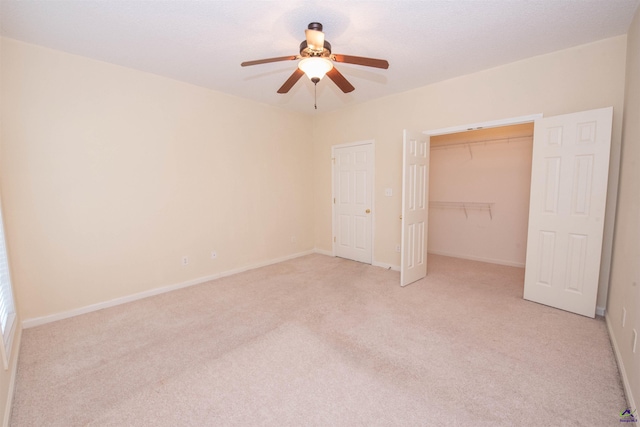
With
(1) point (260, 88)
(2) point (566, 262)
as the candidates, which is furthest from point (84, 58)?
(2) point (566, 262)

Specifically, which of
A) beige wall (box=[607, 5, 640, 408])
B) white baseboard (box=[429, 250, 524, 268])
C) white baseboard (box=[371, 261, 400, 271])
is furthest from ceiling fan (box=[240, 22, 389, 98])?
white baseboard (box=[429, 250, 524, 268])

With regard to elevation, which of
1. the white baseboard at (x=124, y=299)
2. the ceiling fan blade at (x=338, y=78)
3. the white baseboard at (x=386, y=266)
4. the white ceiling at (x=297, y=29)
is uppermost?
the white ceiling at (x=297, y=29)

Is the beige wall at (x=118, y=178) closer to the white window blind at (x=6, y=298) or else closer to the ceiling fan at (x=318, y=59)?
the white window blind at (x=6, y=298)

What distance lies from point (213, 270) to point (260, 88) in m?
2.70

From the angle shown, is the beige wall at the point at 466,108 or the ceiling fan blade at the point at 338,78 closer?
the ceiling fan blade at the point at 338,78

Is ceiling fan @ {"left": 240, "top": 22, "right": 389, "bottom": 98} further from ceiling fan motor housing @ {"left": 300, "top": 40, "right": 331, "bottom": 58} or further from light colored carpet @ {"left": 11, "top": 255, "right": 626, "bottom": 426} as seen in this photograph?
light colored carpet @ {"left": 11, "top": 255, "right": 626, "bottom": 426}

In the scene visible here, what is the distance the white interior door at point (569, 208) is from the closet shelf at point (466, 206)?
1.86 meters

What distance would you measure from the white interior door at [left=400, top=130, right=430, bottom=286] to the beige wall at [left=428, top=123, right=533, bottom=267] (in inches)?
62.3

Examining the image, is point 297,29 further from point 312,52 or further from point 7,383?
point 7,383

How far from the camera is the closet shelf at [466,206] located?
4824 mm

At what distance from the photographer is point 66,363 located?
217 centimetres

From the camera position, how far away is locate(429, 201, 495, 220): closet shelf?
4824 millimetres

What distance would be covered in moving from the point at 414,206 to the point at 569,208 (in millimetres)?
1570

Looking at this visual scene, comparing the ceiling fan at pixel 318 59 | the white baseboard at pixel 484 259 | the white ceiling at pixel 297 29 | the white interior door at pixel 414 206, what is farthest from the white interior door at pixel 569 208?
the ceiling fan at pixel 318 59
